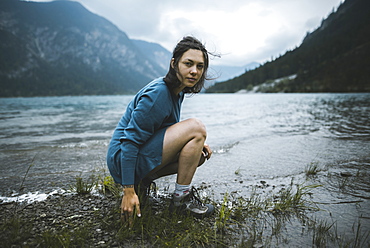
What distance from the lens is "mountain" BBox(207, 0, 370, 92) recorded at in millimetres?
73812

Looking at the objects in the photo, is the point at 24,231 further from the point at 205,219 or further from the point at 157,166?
the point at 205,219

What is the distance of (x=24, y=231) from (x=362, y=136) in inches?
376

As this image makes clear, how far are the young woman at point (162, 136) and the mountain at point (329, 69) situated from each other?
257 ft

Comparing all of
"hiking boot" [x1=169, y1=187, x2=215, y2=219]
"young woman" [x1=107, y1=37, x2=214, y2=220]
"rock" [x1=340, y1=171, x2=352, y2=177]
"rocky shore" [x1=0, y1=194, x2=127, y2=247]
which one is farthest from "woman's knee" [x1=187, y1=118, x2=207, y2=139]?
"rock" [x1=340, y1=171, x2=352, y2=177]

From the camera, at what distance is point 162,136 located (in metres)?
2.29

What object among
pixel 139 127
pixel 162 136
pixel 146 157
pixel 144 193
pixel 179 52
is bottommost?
pixel 144 193

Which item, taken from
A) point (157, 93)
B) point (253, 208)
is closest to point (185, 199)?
point (253, 208)

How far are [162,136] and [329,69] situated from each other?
365 feet

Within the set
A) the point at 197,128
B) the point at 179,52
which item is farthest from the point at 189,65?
the point at 197,128

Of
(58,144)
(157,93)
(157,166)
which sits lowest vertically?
(58,144)

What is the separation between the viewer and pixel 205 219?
94.9 inches

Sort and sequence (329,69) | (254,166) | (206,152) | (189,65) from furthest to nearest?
1. (329,69)
2. (254,166)
3. (206,152)
4. (189,65)

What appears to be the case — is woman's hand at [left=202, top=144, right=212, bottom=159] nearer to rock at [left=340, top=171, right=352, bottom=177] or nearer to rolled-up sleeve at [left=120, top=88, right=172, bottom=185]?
rolled-up sleeve at [left=120, top=88, right=172, bottom=185]

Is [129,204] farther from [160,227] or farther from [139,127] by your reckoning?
[139,127]
